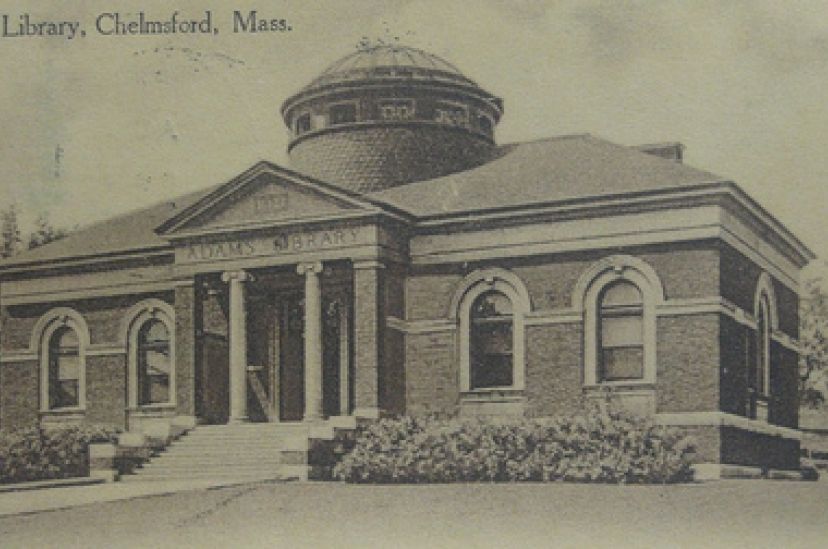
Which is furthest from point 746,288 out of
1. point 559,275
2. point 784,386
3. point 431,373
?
point 431,373

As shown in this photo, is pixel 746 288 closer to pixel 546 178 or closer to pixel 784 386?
pixel 784 386

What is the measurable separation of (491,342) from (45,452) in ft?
23.8

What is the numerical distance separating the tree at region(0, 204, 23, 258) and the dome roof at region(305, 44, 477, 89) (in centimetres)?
528

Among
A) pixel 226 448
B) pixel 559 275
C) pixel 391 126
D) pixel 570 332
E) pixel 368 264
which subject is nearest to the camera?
pixel 570 332

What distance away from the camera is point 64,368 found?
27.5 metres

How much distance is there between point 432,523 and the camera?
698 inches

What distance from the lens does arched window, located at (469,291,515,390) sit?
78.5ft

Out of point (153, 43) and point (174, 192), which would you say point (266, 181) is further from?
point (153, 43)

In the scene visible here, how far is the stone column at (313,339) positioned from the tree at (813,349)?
811 centimetres

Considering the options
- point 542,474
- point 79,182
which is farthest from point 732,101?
point 79,182

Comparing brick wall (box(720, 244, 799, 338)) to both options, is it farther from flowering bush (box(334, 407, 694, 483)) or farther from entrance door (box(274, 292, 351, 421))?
entrance door (box(274, 292, 351, 421))

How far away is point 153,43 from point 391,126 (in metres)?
6.61

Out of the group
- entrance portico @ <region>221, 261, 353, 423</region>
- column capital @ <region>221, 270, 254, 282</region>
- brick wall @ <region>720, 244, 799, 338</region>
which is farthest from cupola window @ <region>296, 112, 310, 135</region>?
brick wall @ <region>720, 244, 799, 338</region>

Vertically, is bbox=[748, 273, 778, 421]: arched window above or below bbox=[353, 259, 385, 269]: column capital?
below
